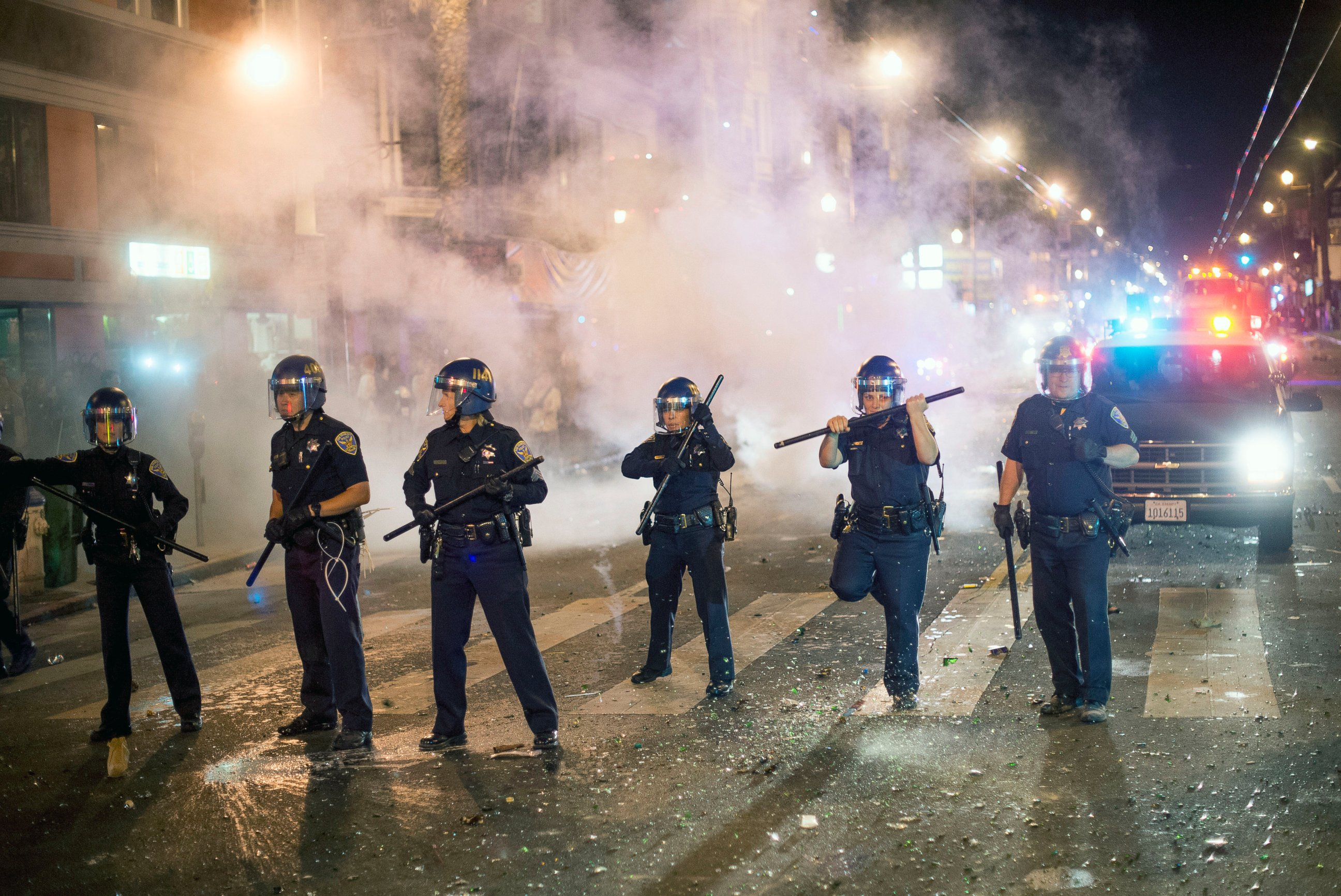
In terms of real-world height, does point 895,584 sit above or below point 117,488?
below

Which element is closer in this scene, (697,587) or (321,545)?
(321,545)

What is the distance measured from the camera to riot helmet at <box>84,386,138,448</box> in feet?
18.3

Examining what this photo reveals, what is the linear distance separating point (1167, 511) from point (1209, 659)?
10.1ft

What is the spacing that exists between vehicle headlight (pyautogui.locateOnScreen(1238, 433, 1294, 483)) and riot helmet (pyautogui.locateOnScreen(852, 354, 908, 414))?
4.53m

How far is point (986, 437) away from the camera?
19.0 meters

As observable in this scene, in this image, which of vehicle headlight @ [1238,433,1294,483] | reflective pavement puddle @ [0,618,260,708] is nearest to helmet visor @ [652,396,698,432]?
reflective pavement puddle @ [0,618,260,708]

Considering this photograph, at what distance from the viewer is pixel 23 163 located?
14.3 metres

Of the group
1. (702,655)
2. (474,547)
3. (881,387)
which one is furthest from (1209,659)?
(474,547)

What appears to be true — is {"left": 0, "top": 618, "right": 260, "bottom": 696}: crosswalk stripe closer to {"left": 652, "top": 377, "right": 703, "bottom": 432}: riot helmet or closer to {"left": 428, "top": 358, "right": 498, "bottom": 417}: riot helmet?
{"left": 428, "top": 358, "right": 498, "bottom": 417}: riot helmet

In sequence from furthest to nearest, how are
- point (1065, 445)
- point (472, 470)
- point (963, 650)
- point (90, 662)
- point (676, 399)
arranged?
point (90, 662) < point (963, 650) < point (676, 399) < point (1065, 445) < point (472, 470)

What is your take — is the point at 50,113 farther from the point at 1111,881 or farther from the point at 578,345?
the point at 1111,881

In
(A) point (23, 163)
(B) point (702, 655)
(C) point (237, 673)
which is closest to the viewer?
(B) point (702, 655)

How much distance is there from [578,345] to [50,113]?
8.45 m

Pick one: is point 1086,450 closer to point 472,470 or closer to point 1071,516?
point 1071,516
